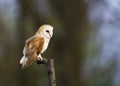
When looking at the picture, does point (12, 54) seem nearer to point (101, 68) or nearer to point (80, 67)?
point (101, 68)

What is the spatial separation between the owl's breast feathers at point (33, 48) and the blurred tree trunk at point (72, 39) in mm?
6222

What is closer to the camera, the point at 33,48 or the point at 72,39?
the point at 33,48

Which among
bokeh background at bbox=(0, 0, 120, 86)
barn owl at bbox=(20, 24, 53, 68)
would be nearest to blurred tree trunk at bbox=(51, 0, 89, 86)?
bokeh background at bbox=(0, 0, 120, 86)

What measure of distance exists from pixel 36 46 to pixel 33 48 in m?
0.02

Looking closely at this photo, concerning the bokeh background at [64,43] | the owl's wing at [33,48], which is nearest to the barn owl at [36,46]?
the owl's wing at [33,48]

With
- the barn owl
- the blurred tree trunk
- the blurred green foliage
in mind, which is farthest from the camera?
the blurred green foliage

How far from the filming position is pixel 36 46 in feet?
8.42

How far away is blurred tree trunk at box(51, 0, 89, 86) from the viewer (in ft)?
29.2

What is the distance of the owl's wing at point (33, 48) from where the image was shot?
99.7 inches

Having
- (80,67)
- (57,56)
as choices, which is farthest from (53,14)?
(80,67)

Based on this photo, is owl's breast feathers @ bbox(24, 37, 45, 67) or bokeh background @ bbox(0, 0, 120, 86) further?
bokeh background @ bbox(0, 0, 120, 86)

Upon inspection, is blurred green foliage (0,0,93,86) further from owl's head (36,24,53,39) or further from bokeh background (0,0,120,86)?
owl's head (36,24,53,39)

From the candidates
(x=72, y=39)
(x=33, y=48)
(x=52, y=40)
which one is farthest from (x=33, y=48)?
(x=52, y=40)

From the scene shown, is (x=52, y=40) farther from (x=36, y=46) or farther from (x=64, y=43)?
(x=36, y=46)
